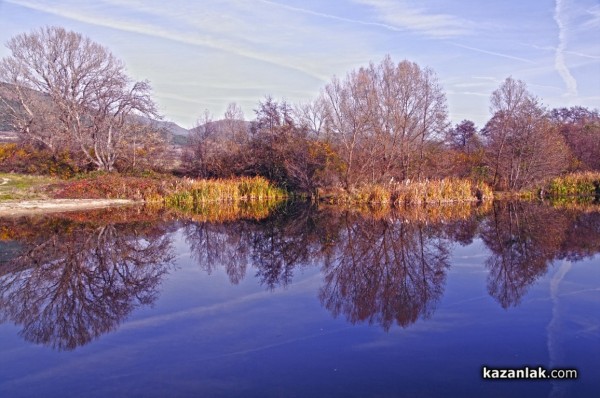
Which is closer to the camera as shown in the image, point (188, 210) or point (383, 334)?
point (383, 334)

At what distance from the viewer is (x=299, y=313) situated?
7031 mm

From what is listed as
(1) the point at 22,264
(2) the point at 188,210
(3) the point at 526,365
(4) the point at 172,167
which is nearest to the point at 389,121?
(2) the point at 188,210

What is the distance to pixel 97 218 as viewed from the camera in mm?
18359

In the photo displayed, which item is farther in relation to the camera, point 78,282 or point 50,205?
point 50,205

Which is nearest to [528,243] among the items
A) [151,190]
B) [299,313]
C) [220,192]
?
[299,313]

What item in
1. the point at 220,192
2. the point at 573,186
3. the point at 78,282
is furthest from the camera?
the point at 573,186

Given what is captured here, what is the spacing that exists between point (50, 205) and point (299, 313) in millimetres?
18427

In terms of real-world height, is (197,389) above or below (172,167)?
below

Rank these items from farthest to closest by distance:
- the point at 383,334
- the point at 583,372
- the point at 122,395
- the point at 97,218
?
the point at 97,218, the point at 383,334, the point at 583,372, the point at 122,395

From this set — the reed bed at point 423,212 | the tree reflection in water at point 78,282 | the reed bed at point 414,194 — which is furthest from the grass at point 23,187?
the reed bed at point 414,194

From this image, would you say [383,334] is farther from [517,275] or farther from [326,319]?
[517,275]

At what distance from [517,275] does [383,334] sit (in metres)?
3.99

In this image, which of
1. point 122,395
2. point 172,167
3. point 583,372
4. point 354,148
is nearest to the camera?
point 122,395

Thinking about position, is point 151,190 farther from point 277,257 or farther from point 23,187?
point 277,257
